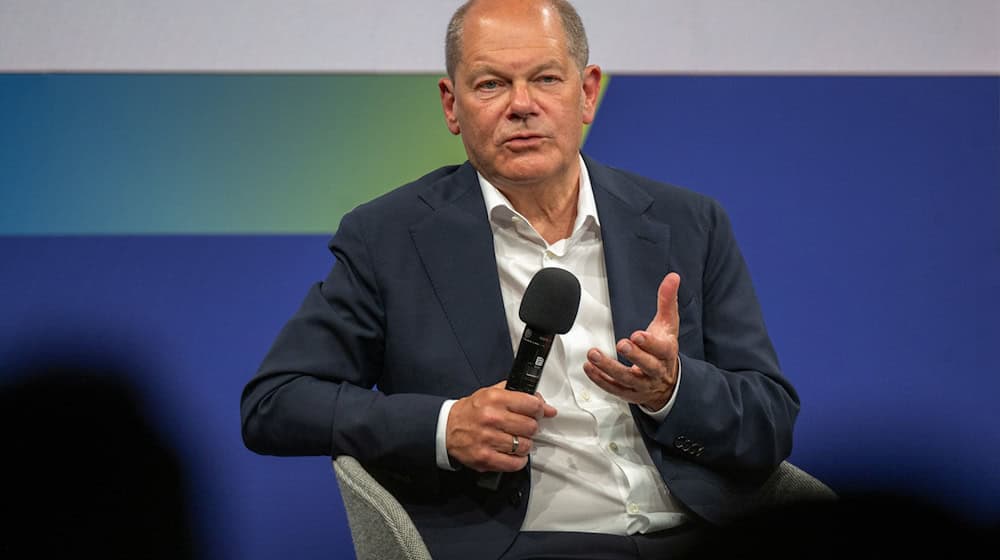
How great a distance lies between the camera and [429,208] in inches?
89.4

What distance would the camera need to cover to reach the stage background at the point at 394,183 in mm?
3047

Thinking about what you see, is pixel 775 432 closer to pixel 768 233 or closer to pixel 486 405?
pixel 486 405

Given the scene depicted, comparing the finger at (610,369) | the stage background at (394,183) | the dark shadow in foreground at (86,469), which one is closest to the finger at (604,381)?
the finger at (610,369)

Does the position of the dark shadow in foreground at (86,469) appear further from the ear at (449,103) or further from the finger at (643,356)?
the finger at (643,356)

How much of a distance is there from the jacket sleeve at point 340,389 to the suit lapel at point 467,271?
0.13 meters

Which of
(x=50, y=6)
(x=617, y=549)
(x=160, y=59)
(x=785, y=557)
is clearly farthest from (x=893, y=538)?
(x=50, y=6)

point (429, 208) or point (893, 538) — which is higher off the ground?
point (429, 208)

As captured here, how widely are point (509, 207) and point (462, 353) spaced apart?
1.10 feet

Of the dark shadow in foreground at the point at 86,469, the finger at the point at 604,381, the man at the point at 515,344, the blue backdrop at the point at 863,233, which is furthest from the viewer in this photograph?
the blue backdrop at the point at 863,233

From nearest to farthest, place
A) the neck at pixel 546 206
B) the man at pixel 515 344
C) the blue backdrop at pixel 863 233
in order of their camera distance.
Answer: the man at pixel 515 344
the neck at pixel 546 206
the blue backdrop at pixel 863 233

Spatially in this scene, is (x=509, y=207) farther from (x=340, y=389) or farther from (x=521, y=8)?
(x=340, y=389)

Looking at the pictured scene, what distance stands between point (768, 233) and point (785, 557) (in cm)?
239

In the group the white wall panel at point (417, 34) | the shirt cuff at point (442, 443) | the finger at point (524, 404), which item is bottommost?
the shirt cuff at point (442, 443)

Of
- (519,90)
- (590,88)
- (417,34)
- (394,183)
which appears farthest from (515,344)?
(417,34)
